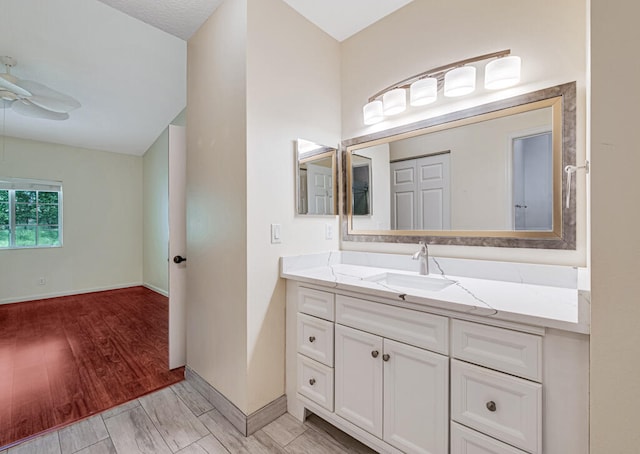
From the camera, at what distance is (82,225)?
506 cm

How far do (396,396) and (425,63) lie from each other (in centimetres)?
186

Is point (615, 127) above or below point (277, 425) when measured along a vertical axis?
above

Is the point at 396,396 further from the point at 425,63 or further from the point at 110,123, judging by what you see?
the point at 110,123

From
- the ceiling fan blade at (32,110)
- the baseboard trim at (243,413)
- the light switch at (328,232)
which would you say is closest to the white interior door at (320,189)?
the light switch at (328,232)

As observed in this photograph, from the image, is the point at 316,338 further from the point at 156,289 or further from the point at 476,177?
the point at 156,289

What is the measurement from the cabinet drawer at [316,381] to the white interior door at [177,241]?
1239 mm

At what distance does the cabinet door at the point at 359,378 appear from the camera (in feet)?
4.44

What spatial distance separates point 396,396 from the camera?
4.22 feet

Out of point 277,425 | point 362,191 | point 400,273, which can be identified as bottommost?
point 277,425

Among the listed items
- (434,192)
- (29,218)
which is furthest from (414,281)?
(29,218)

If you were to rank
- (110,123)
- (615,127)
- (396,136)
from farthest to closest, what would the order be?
1. (110,123)
2. (396,136)
3. (615,127)

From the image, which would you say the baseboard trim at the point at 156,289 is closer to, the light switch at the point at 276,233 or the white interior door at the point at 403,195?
the light switch at the point at 276,233

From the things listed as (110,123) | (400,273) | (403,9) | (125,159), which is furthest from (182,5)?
(125,159)

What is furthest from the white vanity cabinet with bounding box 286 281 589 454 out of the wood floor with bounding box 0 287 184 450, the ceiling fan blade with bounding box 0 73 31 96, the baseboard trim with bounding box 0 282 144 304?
the baseboard trim with bounding box 0 282 144 304
